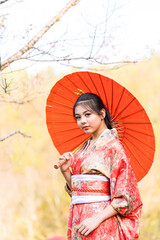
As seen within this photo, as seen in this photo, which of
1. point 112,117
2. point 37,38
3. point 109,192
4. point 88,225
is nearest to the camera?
point 88,225

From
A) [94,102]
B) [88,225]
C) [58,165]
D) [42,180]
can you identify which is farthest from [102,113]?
[42,180]

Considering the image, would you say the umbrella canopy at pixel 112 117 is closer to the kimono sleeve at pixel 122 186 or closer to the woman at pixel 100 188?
the woman at pixel 100 188

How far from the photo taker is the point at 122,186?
2.01 metres

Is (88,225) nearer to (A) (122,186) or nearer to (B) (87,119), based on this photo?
(A) (122,186)

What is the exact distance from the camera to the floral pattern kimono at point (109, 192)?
6.60 feet

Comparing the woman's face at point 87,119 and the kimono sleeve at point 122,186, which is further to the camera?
the woman's face at point 87,119

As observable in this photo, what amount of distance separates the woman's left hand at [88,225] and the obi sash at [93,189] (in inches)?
4.3

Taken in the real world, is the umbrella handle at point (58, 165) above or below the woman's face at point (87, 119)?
below

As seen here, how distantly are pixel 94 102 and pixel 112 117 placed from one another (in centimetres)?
18

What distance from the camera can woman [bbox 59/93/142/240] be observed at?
2.01 m

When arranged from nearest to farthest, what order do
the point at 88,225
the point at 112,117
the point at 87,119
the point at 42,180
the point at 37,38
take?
the point at 88,225
the point at 87,119
the point at 112,117
the point at 37,38
the point at 42,180

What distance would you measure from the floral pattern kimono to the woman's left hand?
3cm

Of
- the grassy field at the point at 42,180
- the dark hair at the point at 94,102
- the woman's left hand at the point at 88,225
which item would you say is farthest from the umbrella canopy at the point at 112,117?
the grassy field at the point at 42,180

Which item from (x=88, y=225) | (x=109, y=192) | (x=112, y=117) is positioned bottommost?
(x=88, y=225)
